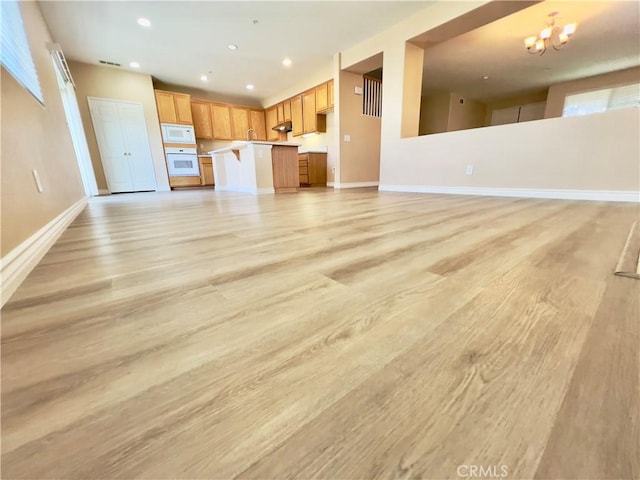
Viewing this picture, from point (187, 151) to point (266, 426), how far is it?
679cm

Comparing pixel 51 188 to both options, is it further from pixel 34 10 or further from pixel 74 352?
pixel 34 10

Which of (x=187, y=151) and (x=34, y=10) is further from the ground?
(x=34, y=10)

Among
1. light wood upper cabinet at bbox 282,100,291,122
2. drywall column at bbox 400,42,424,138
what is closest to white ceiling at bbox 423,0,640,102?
drywall column at bbox 400,42,424,138

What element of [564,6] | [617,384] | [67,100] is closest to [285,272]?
[617,384]

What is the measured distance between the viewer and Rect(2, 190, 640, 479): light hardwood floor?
357mm

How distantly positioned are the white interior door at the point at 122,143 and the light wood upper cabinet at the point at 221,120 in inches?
62.8

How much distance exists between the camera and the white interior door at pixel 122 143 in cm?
507

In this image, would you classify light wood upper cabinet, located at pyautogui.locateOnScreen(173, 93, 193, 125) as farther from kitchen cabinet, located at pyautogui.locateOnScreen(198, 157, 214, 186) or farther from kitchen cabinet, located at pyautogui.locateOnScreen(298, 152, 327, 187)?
kitchen cabinet, located at pyautogui.locateOnScreen(298, 152, 327, 187)

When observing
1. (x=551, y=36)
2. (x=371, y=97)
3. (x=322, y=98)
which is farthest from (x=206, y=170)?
(x=551, y=36)

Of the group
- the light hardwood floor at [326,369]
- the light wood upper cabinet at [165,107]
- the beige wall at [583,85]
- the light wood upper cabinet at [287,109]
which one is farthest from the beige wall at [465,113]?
the light hardwood floor at [326,369]

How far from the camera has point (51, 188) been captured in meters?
1.84

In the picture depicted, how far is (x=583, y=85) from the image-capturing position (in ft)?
19.6

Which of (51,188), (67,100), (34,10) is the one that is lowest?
(51,188)

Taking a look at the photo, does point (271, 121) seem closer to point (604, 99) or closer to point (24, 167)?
point (24, 167)
